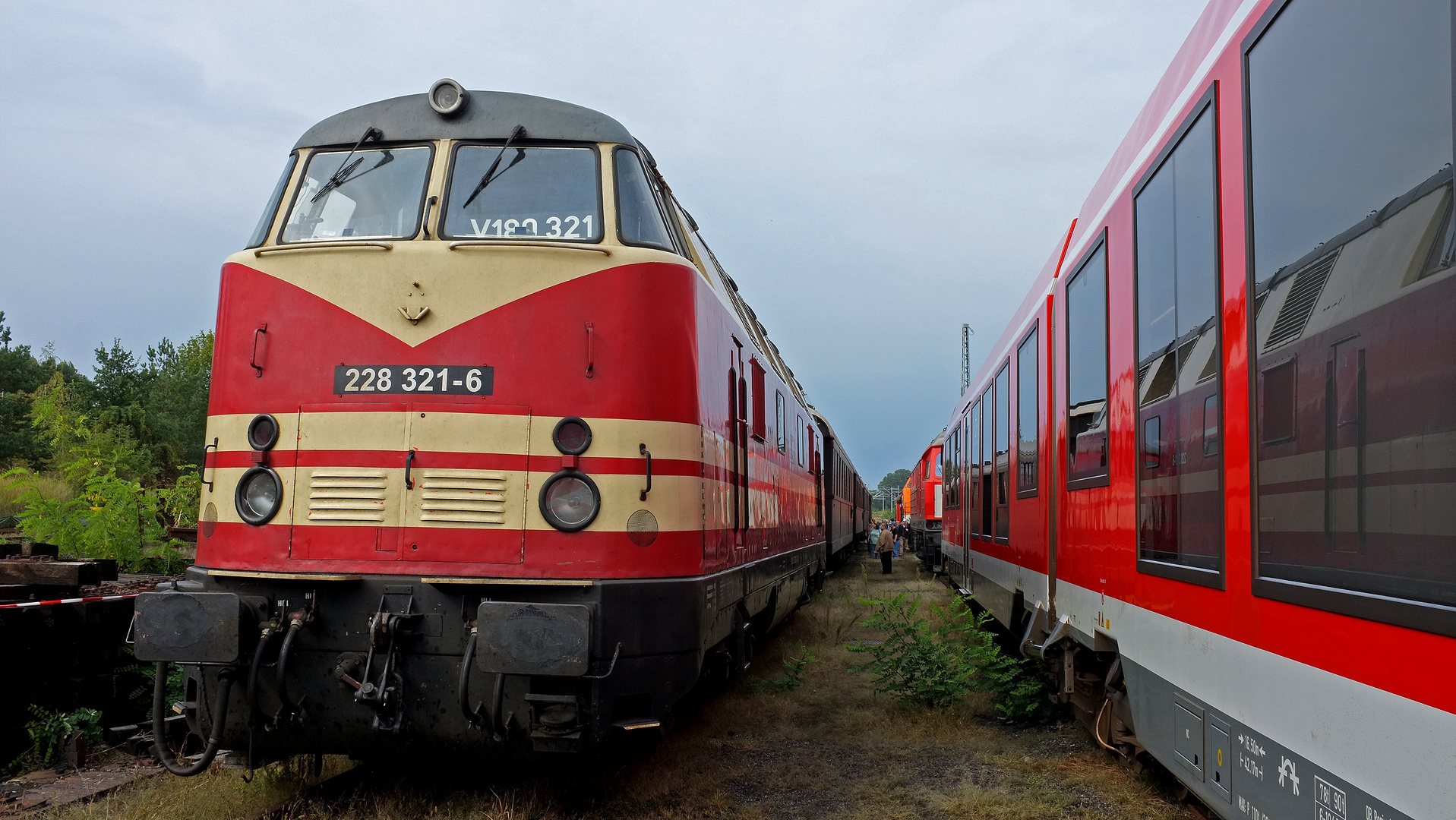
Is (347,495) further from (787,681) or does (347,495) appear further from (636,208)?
(787,681)

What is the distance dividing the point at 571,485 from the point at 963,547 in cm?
960

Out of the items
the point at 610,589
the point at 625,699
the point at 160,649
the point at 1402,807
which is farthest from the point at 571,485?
the point at 1402,807

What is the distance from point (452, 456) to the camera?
15.5 feet

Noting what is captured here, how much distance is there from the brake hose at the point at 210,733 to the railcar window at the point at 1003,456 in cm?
630

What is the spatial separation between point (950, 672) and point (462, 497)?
15.5ft

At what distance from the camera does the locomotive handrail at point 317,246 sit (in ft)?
16.3

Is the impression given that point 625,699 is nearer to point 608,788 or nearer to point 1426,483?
point 608,788

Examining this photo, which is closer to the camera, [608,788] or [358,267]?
[358,267]

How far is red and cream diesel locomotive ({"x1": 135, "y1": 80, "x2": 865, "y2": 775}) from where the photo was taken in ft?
14.8

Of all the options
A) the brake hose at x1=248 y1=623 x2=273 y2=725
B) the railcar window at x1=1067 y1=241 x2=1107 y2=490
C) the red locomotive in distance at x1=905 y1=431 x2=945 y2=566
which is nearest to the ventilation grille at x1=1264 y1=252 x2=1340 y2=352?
the railcar window at x1=1067 y1=241 x2=1107 y2=490

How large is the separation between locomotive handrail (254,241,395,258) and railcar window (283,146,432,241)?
0.14 meters

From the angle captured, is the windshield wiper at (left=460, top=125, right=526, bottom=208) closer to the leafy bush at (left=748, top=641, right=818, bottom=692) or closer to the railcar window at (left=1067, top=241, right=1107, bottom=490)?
the railcar window at (left=1067, top=241, right=1107, bottom=490)

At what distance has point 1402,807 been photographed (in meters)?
2.23

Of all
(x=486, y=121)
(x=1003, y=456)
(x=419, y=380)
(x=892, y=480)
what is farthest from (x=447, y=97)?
(x=892, y=480)
